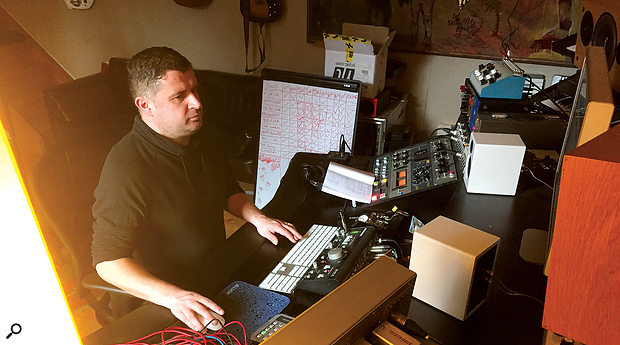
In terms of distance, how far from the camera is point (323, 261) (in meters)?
1.18

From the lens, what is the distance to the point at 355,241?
1.22 metres

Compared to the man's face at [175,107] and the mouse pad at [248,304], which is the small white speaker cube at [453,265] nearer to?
the mouse pad at [248,304]

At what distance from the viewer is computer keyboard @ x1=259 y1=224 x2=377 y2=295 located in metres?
1.10

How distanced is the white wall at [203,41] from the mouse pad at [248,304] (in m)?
2.08

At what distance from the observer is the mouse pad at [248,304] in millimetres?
1034

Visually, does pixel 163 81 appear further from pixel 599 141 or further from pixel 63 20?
pixel 63 20

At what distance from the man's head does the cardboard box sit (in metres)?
1.03

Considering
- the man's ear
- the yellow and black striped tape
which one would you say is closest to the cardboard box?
the yellow and black striped tape

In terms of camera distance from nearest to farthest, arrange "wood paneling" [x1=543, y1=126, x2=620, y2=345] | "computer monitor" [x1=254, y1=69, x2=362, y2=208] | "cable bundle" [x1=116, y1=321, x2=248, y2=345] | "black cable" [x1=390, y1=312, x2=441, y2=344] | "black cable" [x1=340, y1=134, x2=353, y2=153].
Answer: "wood paneling" [x1=543, y1=126, x2=620, y2=345] < "black cable" [x1=390, y1=312, x2=441, y2=344] < "cable bundle" [x1=116, y1=321, x2=248, y2=345] < "black cable" [x1=340, y1=134, x2=353, y2=153] < "computer monitor" [x1=254, y1=69, x2=362, y2=208]

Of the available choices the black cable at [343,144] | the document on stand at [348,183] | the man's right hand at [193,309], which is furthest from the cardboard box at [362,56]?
the man's right hand at [193,309]

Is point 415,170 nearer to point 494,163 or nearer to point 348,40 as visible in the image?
point 494,163

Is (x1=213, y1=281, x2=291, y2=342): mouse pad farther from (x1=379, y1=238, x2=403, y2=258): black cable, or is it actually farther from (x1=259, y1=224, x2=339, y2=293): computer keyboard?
(x1=379, y1=238, x2=403, y2=258): black cable

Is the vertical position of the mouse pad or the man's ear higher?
the man's ear

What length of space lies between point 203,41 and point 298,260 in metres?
2.50
